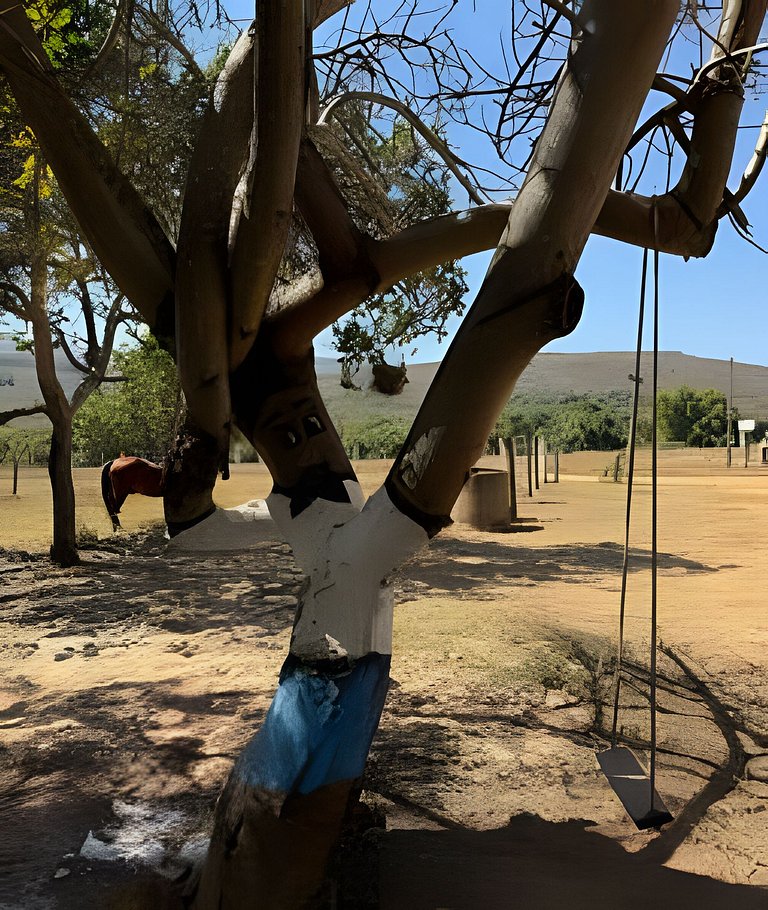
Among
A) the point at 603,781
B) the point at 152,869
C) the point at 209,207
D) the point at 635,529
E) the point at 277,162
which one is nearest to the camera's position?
the point at 277,162

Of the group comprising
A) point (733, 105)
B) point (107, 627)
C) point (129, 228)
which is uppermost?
point (733, 105)

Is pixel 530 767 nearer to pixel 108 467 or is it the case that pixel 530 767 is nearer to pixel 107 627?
pixel 108 467

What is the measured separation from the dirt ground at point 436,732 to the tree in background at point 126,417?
448cm

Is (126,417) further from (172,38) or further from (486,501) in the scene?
(172,38)

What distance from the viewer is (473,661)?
18.4 ft

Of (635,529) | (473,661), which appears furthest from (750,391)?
(473,661)

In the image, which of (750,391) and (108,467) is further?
(750,391)

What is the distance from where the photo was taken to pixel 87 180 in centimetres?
254

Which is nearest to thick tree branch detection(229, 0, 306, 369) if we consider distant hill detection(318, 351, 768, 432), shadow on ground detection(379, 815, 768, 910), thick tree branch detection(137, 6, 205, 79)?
thick tree branch detection(137, 6, 205, 79)

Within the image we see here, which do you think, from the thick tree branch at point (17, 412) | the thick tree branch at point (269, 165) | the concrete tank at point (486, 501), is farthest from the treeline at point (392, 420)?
the thick tree branch at point (17, 412)

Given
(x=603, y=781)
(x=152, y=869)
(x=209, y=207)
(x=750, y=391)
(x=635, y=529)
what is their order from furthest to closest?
(x=750, y=391) < (x=635, y=529) < (x=603, y=781) < (x=152, y=869) < (x=209, y=207)

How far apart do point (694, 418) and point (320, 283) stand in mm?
→ 45221

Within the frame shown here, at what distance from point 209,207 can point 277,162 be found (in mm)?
431

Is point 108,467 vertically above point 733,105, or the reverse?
point 733,105
